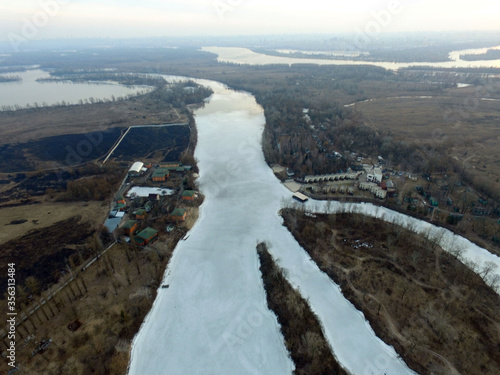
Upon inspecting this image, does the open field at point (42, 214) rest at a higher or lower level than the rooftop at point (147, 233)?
lower

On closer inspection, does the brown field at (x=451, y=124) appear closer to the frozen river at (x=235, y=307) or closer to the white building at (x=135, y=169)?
the frozen river at (x=235, y=307)

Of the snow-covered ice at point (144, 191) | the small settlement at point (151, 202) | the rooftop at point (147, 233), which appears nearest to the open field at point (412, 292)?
the small settlement at point (151, 202)

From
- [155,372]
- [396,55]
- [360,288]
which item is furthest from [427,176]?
[396,55]

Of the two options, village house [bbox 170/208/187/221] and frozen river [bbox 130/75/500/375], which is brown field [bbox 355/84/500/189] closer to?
frozen river [bbox 130/75/500/375]

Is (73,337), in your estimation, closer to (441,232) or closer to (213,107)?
(441,232)

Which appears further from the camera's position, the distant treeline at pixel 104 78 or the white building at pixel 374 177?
the distant treeline at pixel 104 78

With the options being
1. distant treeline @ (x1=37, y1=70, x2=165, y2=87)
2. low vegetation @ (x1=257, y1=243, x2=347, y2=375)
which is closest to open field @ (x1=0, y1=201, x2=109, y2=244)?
low vegetation @ (x1=257, y1=243, x2=347, y2=375)

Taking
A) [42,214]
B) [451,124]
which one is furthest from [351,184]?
[42,214]
